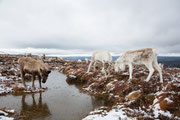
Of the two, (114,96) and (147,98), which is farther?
(114,96)

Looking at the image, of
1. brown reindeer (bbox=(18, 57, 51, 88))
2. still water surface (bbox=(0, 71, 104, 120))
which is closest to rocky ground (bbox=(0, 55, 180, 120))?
still water surface (bbox=(0, 71, 104, 120))

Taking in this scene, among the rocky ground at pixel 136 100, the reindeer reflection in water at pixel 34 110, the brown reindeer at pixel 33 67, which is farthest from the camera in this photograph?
the brown reindeer at pixel 33 67

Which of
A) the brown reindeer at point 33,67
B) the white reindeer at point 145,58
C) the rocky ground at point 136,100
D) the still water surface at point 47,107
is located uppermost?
the white reindeer at point 145,58

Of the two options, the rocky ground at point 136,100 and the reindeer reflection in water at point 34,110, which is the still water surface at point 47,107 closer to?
the reindeer reflection in water at point 34,110

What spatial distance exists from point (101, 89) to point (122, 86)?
240 centimetres

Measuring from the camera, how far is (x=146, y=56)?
9.34 m

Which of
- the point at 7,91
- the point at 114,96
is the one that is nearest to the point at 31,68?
the point at 7,91

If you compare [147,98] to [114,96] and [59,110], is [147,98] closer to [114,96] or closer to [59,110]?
[114,96]

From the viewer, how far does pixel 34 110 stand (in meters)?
6.96

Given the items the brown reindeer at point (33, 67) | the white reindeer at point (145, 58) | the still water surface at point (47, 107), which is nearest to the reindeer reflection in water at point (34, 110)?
the still water surface at point (47, 107)

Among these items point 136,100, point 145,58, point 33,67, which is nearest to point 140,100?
point 136,100

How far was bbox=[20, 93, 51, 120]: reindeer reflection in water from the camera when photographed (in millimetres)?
6228

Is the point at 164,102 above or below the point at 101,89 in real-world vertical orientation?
above

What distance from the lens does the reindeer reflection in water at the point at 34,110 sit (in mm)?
6228
